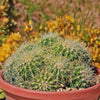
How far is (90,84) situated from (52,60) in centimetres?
54

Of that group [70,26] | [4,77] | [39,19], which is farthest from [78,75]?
[39,19]

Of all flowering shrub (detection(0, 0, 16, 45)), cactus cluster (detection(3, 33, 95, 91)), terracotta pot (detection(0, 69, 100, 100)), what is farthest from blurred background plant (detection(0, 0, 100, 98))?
terracotta pot (detection(0, 69, 100, 100))

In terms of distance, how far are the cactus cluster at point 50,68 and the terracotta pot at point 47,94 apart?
0.26 ft

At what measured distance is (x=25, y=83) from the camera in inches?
99.8

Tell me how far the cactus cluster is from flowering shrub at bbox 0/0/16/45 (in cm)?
211

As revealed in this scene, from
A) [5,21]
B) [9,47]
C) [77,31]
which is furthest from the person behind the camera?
[5,21]

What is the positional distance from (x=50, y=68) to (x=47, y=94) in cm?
28

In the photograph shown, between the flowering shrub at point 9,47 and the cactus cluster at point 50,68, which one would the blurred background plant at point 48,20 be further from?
the cactus cluster at point 50,68

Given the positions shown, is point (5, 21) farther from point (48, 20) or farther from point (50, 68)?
point (50, 68)

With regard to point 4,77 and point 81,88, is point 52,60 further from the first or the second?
point 4,77

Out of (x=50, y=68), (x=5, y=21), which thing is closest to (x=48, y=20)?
(x=5, y=21)

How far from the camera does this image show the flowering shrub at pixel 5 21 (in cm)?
479

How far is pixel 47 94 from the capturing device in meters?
2.37

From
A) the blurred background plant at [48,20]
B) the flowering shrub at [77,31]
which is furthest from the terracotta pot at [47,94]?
the flowering shrub at [77,31]
